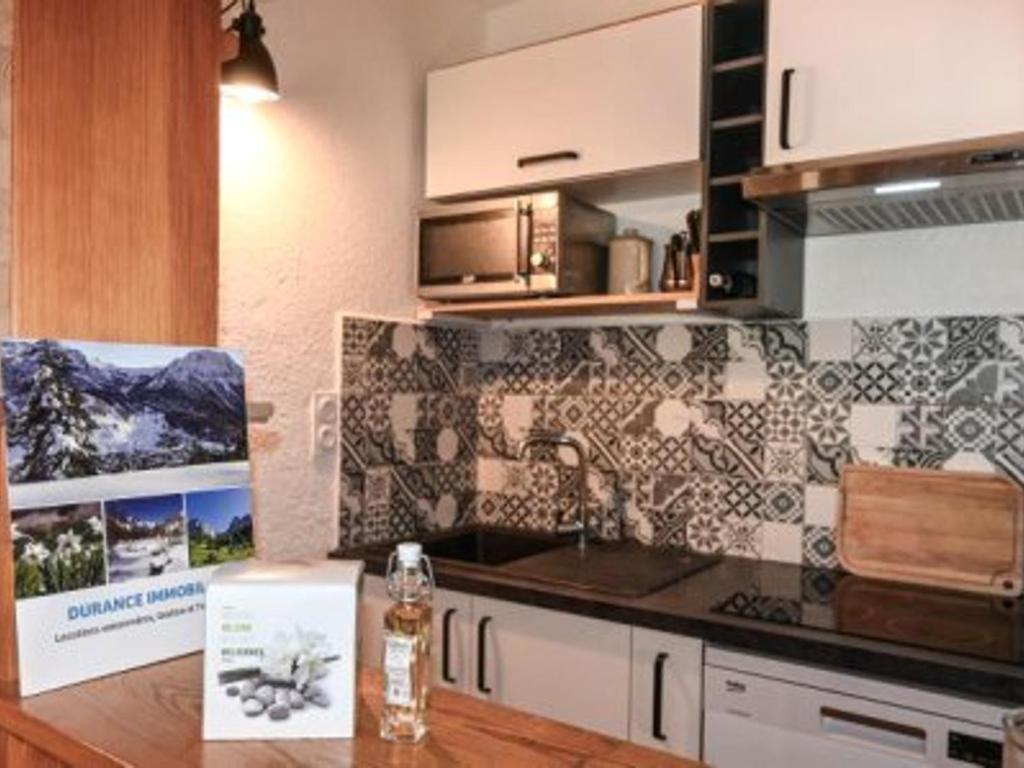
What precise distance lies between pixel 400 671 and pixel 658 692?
3.14 feet

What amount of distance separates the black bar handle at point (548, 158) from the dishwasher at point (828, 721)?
124 centimetres

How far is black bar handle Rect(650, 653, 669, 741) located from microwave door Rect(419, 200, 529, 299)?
38.5 inches

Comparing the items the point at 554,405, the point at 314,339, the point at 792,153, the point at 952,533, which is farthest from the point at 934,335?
the point at 314,339

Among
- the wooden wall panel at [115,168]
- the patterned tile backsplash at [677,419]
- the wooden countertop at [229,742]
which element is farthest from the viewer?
the patterned tile backsplash at [677,419]

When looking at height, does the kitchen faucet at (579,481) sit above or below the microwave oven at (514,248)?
below

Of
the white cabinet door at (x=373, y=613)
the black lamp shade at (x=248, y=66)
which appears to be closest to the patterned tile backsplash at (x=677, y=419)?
the white cabinet door at (x=373, y=613)

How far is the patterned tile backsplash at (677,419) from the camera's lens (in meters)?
1.91

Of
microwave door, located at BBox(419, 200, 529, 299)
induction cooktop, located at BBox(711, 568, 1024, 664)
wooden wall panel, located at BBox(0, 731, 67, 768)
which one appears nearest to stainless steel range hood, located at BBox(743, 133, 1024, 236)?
microwave door, located at BBox(419, 200, 529, 299)

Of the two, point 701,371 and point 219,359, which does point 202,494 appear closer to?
point 219,359

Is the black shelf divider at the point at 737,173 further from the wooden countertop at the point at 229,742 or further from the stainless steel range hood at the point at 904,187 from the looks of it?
the wooden countertop at the point at 229,742

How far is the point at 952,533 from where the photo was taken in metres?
1.83

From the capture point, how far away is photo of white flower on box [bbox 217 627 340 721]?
0.82m

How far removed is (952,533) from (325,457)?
4.97 ft

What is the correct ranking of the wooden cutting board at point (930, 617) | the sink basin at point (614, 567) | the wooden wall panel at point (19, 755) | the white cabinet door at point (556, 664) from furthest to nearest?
the sink basin at point (614, 567) < the white cabinet door at point (556, 664) < the wooden cutting board at point (930, 617) < the wooden wall panel at point (19, 755)
